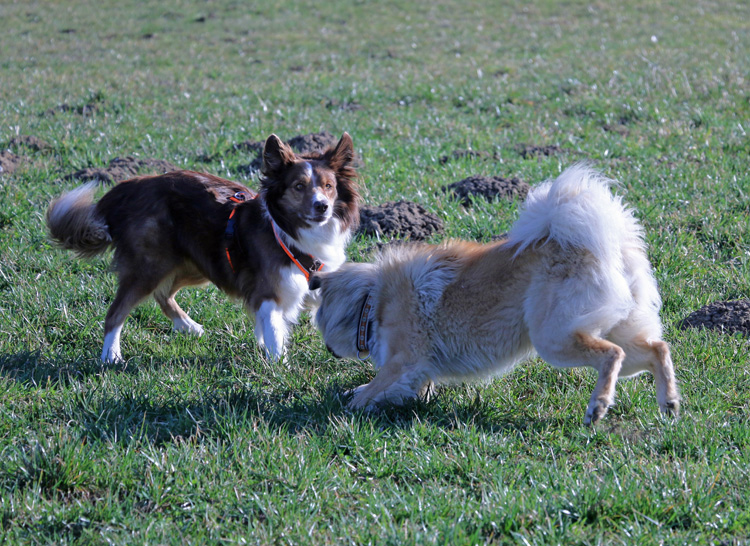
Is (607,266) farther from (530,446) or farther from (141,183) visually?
(141,183)

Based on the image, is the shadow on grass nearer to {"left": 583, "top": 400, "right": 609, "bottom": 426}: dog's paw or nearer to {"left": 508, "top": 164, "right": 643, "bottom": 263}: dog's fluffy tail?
{"left": 583, "top": 400, "right": 609, "bottom": 426}: dog's paw

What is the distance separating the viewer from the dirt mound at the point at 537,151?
29.5 feet

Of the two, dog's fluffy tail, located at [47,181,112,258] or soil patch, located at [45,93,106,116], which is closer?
dog's fluffy tail, located at [47,181,112,258]

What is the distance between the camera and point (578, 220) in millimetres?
3906

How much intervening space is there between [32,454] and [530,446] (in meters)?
2.39

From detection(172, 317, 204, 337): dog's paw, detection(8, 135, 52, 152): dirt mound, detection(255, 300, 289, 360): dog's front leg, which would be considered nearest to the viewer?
detection(255, 300, 289, 360): dog's front leg

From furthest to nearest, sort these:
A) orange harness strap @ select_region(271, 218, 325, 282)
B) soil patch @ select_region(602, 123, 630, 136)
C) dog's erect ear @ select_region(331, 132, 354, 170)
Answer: soil patch @ select_region(602, 123, 630, 136), dog's erect ear @ select_region(331, 132, 354, 170), orange harness strap @ select_region(271, 218, 325, 282)

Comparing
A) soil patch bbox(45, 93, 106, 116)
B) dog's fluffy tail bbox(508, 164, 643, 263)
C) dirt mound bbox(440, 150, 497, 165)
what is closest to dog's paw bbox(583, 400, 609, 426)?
dog's fluffy tail bbox(508, 164, 643, 263)

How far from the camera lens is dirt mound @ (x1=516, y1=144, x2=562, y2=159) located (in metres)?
9.00

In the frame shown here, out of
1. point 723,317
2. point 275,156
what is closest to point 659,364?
point 723,317

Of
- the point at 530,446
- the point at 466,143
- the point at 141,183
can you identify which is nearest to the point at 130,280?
the point at 141,183

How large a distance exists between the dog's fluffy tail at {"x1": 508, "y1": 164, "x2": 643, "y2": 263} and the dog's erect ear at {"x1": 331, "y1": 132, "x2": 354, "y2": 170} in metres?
1.62

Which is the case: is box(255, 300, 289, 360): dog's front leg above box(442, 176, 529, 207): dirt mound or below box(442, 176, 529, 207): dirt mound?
below

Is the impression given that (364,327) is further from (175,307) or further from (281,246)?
(175,307)
